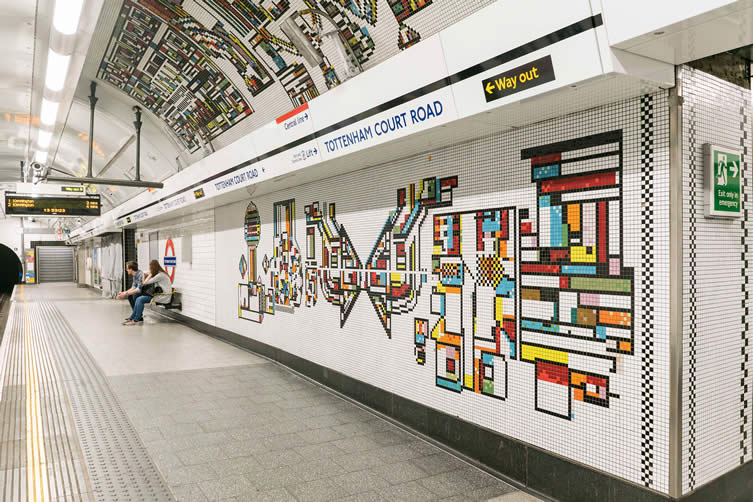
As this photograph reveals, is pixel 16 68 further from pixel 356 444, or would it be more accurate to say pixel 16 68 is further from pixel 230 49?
pixel 356 444

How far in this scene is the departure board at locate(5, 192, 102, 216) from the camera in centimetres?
1080

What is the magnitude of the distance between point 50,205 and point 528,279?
1183 cm

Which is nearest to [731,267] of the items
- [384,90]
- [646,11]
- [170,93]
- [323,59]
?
[646,11]

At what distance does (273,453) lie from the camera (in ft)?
10.2

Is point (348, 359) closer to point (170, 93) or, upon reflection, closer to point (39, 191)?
point (170, 93)

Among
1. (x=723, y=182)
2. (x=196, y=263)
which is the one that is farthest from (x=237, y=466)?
(x=196, y=263)

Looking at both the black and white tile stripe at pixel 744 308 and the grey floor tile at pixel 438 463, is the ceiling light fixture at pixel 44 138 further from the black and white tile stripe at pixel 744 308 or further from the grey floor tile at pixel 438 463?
the black and white tile stripe at pixel 744 308

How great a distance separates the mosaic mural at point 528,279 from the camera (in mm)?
2342

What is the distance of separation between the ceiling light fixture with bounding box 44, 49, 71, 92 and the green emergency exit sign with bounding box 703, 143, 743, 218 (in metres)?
5.24

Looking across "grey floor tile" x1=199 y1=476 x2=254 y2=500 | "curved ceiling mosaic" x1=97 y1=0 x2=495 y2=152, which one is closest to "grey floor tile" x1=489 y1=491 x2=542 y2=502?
"grey floor tile" x1=199 y1=476 x2=254 y2=500

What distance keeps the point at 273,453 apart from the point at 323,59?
9.52ft

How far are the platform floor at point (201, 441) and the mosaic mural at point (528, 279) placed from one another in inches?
25.7

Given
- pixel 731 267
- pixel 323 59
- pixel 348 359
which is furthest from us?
pixel 348 359

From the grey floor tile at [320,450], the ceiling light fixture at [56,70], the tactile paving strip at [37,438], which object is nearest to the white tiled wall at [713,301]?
the grey floor tile at [320,450]
